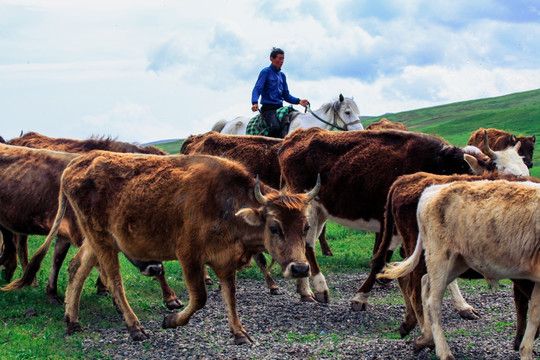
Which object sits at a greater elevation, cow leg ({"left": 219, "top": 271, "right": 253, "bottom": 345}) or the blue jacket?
the blue jacket

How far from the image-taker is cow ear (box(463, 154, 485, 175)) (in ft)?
32.0

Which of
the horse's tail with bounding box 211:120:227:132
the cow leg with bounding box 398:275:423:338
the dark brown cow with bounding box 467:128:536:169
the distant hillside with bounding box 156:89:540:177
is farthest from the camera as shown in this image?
the distant hillside with bounding box 156:89:540:177

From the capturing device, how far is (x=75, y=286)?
8523 millimetres

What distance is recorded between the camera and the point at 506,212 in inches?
265

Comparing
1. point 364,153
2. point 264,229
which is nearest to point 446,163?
point 364,153

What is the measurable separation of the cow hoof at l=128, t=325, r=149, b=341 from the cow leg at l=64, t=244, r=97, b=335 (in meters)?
0.80

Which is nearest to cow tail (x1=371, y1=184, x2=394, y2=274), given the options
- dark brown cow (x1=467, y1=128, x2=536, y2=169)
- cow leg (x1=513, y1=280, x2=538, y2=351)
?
cow leg (x1=513, y1=280, x2=538, y2=351)

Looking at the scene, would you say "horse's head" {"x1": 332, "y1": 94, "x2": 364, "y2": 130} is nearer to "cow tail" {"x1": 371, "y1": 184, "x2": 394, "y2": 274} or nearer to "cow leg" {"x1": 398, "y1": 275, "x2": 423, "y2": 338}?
"cow tail" {"x1": 371, "y1": 184, "x2": 394, "y2": 274}

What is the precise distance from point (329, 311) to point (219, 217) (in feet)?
9.12

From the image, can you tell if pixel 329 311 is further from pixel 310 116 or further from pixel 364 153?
pixel 310 116

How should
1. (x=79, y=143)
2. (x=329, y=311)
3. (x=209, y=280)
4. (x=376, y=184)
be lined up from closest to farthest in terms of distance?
(x=329, y=311), (x=376, y=184), (x=209, y=280), (x=79, y=143)

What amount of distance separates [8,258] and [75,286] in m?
3.08

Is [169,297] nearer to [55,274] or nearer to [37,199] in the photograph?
[55,274]

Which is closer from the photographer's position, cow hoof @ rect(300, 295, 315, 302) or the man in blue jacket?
cow hoof @ rect(300, 295, 315, 302)
